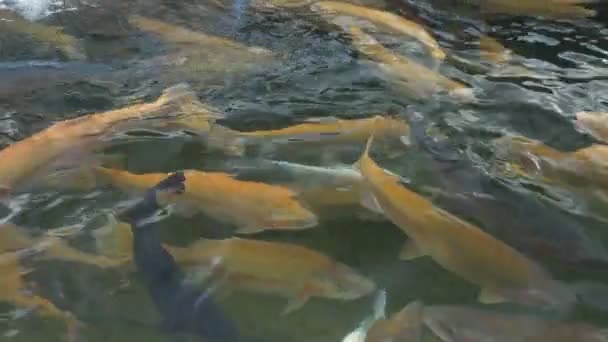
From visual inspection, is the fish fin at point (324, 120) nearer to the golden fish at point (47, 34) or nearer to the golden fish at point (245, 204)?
the golden fish at point (245, 204)

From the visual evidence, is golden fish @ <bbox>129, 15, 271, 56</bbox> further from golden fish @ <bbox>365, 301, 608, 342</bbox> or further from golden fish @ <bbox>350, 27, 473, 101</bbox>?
golden fish @ <bbox>365, 301, 608, 342</bbox>

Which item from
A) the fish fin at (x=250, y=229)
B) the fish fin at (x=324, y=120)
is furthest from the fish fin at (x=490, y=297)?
the fish fin at (x=324, y=120)

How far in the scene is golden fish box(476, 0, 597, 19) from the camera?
5734 mm

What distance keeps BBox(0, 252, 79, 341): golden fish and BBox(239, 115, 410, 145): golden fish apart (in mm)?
1424

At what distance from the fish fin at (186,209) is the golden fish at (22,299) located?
2.30 ft

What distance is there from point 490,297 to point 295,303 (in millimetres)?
730

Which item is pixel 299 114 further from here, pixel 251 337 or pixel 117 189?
pixel 251 337

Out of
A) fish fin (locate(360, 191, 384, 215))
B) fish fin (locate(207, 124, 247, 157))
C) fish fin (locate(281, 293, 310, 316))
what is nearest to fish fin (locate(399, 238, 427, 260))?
fish fin (locate(360, 191, 384, 215))

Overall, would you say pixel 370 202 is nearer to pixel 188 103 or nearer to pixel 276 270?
pixel 276 270

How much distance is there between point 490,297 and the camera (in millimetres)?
2662

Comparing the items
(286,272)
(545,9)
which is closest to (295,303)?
(286,272)

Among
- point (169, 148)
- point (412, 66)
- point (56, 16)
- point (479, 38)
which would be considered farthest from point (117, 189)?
point (479, 38)

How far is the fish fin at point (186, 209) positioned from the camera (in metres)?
3.17

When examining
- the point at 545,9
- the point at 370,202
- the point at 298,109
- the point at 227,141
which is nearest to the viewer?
the point at 370,202
